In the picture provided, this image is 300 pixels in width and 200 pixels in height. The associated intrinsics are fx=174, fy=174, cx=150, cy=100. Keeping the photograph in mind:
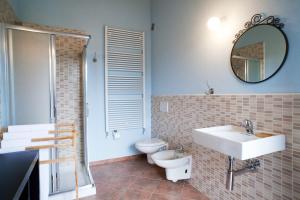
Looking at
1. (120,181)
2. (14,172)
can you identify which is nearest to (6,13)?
(14,172)

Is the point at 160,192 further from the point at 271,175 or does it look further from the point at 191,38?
the point at 191,38

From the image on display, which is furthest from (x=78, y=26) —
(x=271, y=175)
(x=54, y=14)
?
(x=271, y=175)

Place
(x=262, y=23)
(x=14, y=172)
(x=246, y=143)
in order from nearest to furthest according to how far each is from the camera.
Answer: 1. (x=14, y=172)
2. (x=246, y=143)
3. (x=262, y=23)

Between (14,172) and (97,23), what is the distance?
9.12 ft

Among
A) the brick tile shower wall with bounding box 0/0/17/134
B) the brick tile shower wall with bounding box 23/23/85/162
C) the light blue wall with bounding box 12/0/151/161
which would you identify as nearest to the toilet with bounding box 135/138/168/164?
the light blue wall with bounding box 12/0/151/161

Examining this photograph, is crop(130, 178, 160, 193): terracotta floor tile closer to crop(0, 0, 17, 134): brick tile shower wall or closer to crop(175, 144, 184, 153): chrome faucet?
crop(175, 144, 184, 153): chrome faucet

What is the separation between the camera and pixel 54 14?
2.81 meters

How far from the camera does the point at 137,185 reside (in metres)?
2.43

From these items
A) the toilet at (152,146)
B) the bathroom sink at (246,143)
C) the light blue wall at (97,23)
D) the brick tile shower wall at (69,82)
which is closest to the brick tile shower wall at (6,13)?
the light blue wall at (97,23)

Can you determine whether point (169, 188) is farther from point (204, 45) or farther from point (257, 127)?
point (204, 45)

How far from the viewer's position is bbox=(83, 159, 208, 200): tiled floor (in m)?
2.17

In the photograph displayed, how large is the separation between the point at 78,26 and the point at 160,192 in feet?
9.47

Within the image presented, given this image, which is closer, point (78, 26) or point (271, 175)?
point (271, 175)

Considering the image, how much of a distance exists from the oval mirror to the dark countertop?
183cm
